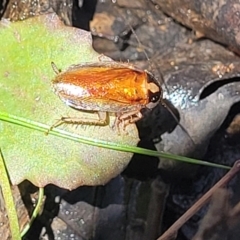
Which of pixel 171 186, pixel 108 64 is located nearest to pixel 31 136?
pixel 108 64

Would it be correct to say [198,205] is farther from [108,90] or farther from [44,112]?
[44,112]

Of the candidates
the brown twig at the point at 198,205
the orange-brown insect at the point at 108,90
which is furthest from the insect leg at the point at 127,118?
the brown twig at the point at 198,205

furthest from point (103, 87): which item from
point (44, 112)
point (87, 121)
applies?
point (44, 112)

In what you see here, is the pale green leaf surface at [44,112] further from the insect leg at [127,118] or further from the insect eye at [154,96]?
the insect eye at [154,96]

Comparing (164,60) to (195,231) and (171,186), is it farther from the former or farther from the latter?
(195,231)

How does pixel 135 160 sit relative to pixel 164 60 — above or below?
below

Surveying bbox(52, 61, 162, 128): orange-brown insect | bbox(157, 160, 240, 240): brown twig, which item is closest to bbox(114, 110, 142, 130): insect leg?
bbox(52, 61, 162, 128): orange-brown insect
